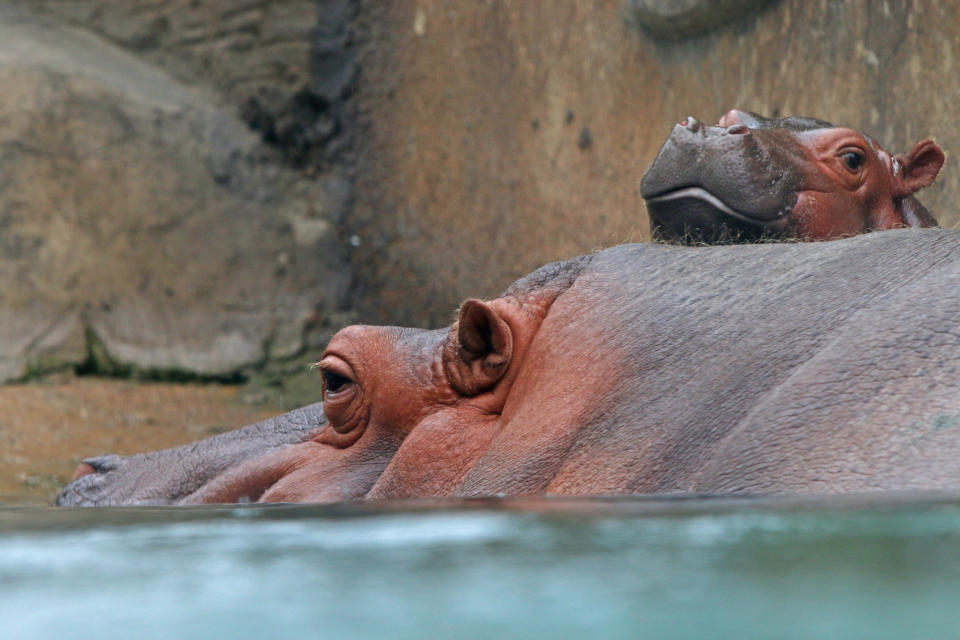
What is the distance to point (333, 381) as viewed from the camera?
257cm

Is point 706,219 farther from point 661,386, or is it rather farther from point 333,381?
point 661,386

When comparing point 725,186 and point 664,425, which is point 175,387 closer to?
point 725,186

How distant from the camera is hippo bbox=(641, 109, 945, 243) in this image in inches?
127

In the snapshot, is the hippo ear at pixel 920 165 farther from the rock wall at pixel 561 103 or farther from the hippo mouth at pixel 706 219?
the hippo mouth at pixel 706 219

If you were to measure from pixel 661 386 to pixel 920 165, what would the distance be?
2346 millimetres

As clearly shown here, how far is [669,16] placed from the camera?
5426 millimetres

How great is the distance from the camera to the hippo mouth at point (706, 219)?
3.24 metres

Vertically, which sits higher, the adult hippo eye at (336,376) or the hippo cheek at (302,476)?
the adult hippo eye at (336,376)

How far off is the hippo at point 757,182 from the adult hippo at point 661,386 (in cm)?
98

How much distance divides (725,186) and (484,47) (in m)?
4.05

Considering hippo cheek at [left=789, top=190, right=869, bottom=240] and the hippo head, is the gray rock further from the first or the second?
hippo cheek at [left=789, top=190, right=869, bottom=240]

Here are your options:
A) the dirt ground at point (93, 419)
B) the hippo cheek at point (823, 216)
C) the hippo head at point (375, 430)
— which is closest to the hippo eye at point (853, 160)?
the hippo cheek at point (823, 216)

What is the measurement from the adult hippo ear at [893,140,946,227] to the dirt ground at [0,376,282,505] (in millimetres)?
3340

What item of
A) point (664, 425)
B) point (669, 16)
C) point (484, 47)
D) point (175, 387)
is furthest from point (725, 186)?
point (175, 387)
